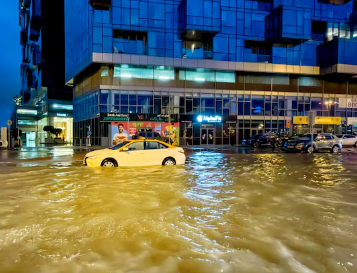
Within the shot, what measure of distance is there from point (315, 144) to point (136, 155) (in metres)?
16.7

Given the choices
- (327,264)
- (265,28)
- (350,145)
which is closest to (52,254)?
(327,264)

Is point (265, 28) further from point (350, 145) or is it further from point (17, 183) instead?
point (17, 183)

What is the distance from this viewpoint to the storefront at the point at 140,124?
3475 cm

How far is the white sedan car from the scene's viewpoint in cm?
1327

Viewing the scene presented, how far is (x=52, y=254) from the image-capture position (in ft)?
14.1

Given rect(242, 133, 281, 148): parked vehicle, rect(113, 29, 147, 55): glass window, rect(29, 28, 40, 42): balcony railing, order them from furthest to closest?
rect(29, 28, 40, 42): balcony railing < rect(113, 29, 147, 55): glass window < rect(242, 133, 281, 148): parked vehicle

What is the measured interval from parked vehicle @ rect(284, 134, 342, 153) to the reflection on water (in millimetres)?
14371

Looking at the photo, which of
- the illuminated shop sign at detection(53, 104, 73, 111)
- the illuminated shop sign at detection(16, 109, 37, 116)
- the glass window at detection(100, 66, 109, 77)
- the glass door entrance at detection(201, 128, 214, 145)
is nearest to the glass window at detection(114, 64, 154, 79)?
the glass window at detection(100, 66, 109, 77)

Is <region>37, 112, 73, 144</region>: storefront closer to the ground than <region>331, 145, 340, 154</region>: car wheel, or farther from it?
farther from it

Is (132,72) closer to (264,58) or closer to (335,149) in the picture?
(264,58)

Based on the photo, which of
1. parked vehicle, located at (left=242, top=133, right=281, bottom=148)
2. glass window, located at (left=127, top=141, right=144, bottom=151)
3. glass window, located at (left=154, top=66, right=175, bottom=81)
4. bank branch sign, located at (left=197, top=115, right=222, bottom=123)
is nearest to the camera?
glass window, located at (left=127, top=141, right=144, bottom=151)

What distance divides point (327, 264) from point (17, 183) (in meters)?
9.60

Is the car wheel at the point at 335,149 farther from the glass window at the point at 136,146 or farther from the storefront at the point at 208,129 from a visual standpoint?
the glass window at the point at 136,146

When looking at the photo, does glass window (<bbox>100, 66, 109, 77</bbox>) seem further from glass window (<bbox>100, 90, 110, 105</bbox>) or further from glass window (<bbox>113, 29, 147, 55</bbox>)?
glass window (<bbox>113, 29, 147, 55</bbox>)
